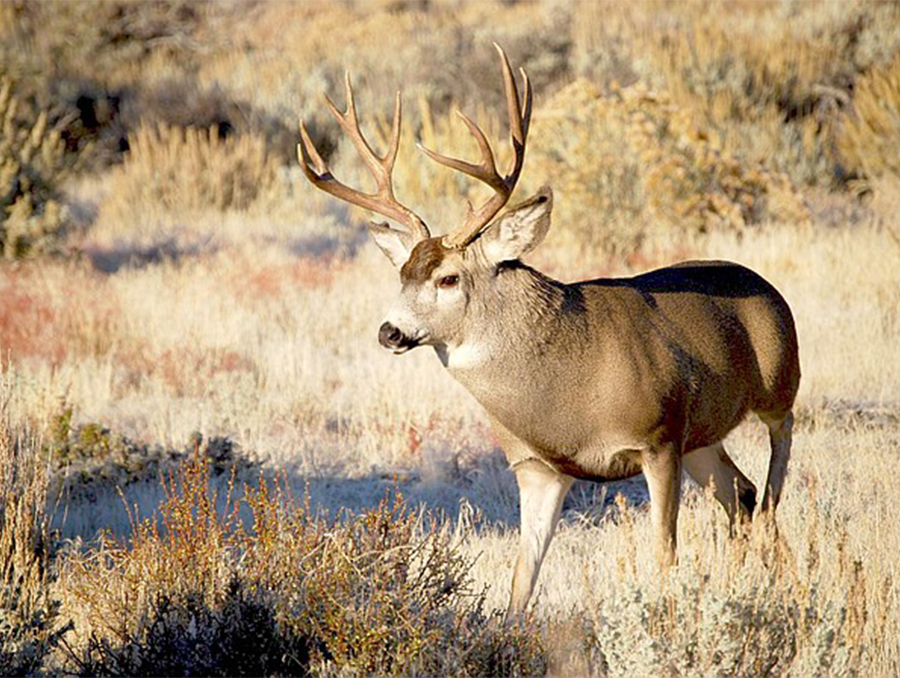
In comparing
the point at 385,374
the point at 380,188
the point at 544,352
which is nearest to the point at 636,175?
the point at 385,374

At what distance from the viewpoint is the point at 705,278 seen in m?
6.14

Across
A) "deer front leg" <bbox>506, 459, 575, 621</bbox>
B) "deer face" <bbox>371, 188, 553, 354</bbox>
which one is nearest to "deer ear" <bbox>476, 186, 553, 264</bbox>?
"deer face" <bbox>371, 188, 553, 354</bbox>

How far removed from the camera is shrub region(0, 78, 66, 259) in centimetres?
1369

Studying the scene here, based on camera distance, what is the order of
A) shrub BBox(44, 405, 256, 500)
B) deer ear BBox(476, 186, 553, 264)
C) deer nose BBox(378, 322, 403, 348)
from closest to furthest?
1. deer nose BBox(378, 322, 403, 348)
2. deer ear BBox(476, 186, 553, 264)
3. shrub BBox(44, 405, 256, 500)

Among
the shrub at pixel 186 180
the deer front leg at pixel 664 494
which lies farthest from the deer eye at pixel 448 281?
the shrub at pixel 186 180

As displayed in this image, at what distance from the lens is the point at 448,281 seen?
525 cm

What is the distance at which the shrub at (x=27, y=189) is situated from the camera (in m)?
13.7

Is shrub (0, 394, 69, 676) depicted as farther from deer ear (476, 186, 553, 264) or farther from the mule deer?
deer ear (476, 186, 553, 264)

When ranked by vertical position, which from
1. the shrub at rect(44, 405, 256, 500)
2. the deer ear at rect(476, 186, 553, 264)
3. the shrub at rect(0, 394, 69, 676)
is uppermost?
the deer ear at rect(476, 186, 553, 264)

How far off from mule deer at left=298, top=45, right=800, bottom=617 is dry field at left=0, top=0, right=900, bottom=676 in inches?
16.4

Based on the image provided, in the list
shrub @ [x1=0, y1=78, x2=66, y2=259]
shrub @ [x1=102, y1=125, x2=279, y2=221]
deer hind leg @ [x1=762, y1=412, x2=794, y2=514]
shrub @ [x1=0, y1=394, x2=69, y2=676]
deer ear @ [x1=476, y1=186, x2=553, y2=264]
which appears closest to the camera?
shrub @ [x1=0, y1=394, x2=69, y2=676]

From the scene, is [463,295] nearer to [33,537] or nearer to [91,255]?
[33,537]

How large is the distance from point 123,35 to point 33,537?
92.2 ft

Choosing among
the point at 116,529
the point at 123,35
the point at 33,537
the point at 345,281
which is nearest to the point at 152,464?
the point at 116,529
